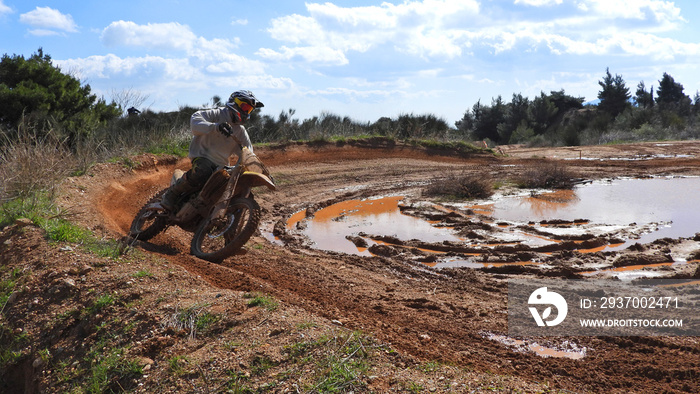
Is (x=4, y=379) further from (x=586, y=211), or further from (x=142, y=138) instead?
(x=142, y=138)

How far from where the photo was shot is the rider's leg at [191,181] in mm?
7855

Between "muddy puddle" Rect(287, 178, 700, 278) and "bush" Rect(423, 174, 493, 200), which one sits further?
"bush" Rect(423, 174, 493, 200)

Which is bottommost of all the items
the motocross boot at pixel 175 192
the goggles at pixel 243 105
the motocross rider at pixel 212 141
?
the motocross boot at pixel 175 192

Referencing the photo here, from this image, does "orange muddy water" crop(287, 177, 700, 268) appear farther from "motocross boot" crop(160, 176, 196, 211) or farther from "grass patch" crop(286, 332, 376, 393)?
"grass patch" crop(286, 332, 376, 393)

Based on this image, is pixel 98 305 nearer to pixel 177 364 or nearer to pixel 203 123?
pixel 177 364

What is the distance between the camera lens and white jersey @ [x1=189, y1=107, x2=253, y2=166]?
7691mm

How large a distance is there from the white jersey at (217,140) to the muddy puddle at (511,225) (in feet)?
9.04

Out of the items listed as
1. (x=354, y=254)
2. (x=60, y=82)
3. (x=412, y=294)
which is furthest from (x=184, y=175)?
(x=60, y=82)

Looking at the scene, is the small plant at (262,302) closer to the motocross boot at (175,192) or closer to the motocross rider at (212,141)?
the motocross rider at (212,141)

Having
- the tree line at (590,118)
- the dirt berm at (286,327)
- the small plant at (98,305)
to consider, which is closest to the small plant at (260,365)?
the dirt berm at (286,327)

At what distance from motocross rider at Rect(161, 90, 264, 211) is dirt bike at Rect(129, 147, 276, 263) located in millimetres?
162

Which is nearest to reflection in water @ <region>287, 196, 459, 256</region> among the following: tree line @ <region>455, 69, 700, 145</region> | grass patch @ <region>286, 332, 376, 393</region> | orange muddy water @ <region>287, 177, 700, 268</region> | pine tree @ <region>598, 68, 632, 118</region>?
orange muddy water @ <region>287, 177, 700, 268</region>

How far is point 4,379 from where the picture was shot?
5727 mm

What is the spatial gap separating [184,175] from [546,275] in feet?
16.9
